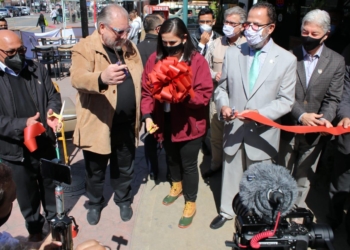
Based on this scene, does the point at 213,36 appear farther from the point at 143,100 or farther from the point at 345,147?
the point at 345,147

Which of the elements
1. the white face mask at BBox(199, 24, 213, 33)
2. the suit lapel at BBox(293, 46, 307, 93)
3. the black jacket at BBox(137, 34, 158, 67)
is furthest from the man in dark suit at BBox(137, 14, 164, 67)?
the suit lapel at BBox(293, 46, 307, 93)

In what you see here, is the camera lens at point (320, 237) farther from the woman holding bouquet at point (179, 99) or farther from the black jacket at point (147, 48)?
the black jacket at point (147, 48)

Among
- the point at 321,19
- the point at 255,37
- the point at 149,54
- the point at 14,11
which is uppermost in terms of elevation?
the point at 14,11

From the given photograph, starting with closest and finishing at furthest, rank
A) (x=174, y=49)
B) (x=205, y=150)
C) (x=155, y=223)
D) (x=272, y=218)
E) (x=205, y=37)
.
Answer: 1. (x=272, y=218)
2. (x=174, y=49)
3. (x=155, y=223)
4. (x=205, y=37)
5. (x=205, y=150)

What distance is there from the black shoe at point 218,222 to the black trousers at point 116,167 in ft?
3.36

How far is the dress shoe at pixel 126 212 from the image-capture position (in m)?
3.77

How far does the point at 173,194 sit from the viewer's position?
4070mm

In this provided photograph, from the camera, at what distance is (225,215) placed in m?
3.60

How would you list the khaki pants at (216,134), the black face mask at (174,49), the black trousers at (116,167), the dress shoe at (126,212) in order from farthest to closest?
the khaki pants at (216,134)
the dress shoe at (126,212)
the black trousers at (116,167)
the black face mask at (174,49)

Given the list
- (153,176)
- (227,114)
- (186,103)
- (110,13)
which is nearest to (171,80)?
(186,103)

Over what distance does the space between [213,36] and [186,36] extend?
5.74 ft

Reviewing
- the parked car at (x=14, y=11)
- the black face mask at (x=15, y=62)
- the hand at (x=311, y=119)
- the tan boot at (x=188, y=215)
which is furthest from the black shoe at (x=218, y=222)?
the parked car at (x=14, y=11)

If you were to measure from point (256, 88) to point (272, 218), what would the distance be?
4.92ft

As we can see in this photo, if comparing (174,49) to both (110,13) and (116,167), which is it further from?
(116,167)
